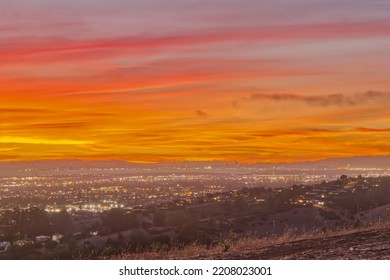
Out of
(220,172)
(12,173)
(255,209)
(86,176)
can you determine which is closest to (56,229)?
(255,209)

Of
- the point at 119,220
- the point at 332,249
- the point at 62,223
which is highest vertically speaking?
the point at 332,249

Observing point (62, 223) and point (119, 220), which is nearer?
point (119, 220)

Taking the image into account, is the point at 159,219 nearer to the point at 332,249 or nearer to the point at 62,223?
the point at 62,223

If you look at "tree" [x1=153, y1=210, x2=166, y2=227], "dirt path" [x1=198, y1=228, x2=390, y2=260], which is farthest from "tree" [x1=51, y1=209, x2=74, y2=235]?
"dirt path" [x1=198, y1=228, x2=390, y2=260]

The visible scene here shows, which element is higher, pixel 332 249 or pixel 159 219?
pixel 332 249

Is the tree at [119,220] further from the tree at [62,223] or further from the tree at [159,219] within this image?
the tree at [62,223]

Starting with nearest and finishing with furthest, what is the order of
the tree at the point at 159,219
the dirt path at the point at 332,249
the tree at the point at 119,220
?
the dirt path at the point at 332,249 < the tree at the point at 119,220 < the tree at the point at 159,219

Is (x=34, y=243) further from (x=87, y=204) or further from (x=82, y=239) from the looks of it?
(x=87, y=204)

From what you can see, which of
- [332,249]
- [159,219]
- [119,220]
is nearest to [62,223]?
[119,220]

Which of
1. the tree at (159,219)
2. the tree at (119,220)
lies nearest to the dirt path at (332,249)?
the tree at (159,219)

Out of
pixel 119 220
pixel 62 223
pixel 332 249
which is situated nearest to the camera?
pixel 332 249
